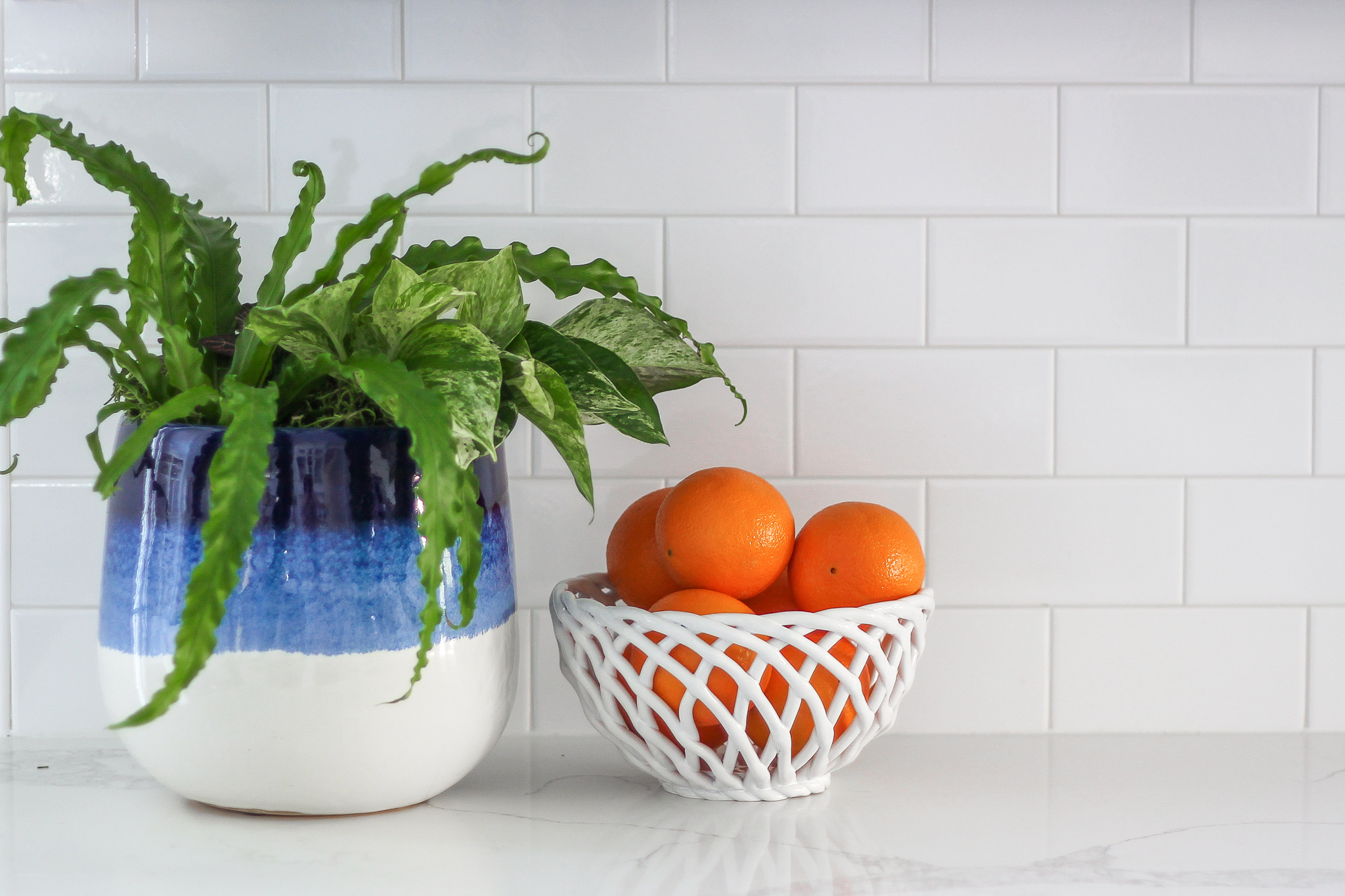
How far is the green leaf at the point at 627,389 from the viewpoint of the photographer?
2.14 ft

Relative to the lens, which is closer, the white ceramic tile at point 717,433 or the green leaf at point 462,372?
the green leaf at point 462,372

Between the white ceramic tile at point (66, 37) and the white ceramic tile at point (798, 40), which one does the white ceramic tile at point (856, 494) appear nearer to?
the white ceramic tile at point (798, 40)

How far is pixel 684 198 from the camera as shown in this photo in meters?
0.85

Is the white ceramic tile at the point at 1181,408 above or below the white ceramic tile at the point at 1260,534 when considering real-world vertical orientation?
above

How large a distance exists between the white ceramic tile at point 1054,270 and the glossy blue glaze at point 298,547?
50 cm

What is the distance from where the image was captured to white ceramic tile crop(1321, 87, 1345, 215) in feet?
2.80

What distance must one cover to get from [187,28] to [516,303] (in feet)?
1.56

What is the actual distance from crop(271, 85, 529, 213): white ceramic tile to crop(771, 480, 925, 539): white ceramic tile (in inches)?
14.4

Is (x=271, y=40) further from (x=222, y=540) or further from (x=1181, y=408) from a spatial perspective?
(x=1181, y=408)

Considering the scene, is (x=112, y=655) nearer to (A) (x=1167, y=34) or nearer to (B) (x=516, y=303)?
(B) (x=516, y=303)

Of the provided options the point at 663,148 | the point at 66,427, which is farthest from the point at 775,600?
the point at 66,427

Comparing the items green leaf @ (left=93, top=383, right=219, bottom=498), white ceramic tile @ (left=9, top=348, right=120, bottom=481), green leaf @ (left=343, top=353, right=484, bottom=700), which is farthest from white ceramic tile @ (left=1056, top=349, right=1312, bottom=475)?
white ceramic tile @ (left=9, top=348, right=120, bottom=481)

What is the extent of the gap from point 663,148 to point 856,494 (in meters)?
0.34

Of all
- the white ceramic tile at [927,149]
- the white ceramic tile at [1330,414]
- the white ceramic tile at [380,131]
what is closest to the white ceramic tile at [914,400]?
the white ceramic tile at [927,149]
